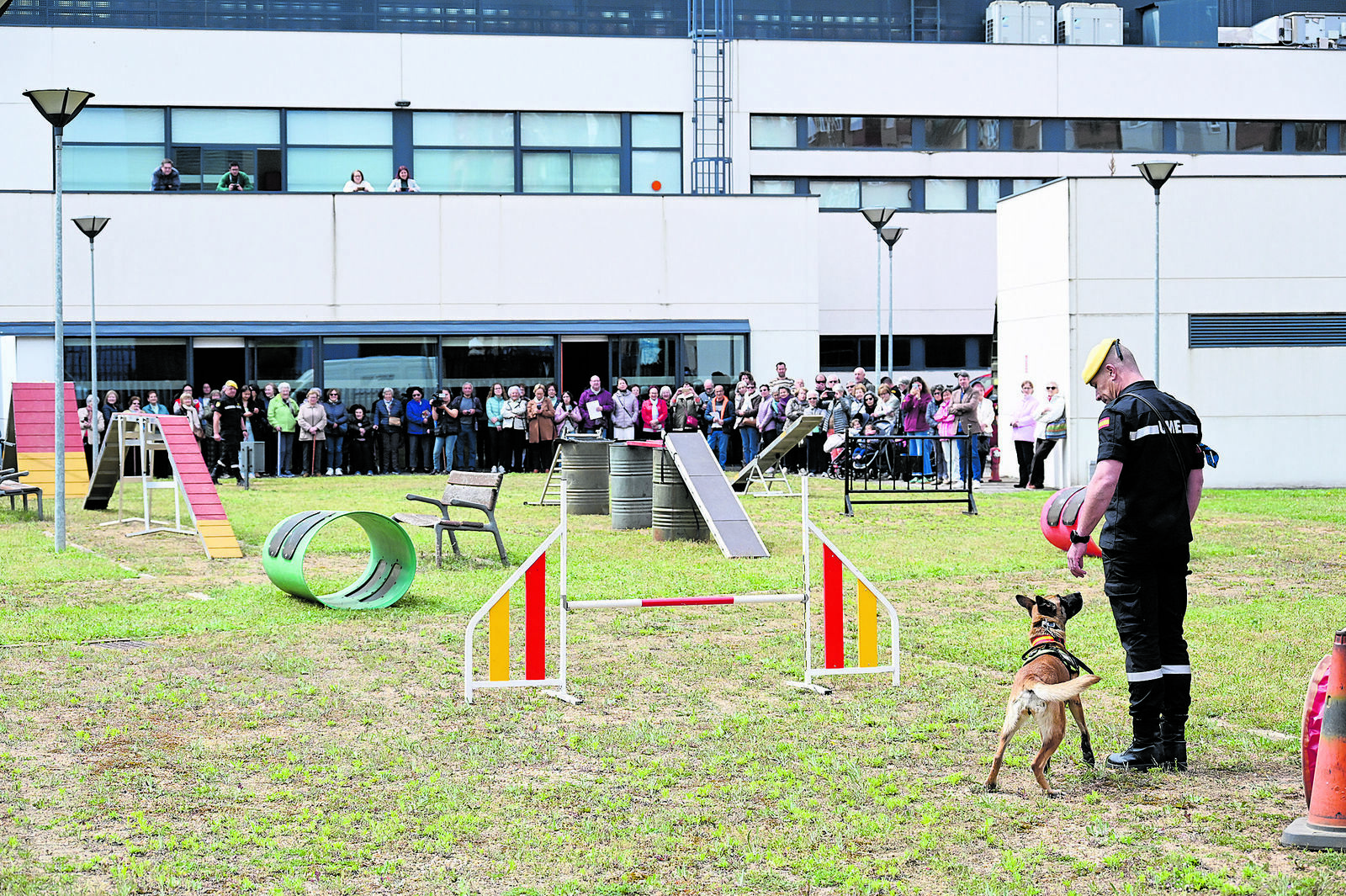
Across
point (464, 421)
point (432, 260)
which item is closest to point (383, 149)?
point (432, 260)

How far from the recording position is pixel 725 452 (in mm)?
28641

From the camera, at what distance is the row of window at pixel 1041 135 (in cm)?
3675

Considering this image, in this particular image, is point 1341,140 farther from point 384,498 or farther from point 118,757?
point 118,757

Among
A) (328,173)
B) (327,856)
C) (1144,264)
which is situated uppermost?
(328,173)

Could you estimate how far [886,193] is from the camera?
1463 inches

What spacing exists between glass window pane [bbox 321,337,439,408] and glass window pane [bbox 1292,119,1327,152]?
913 inches

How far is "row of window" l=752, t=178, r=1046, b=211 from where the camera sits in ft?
121

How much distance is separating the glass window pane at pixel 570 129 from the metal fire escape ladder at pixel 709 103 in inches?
76.5

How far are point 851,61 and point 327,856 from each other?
33560 millimetres

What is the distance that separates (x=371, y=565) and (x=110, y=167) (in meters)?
24.2

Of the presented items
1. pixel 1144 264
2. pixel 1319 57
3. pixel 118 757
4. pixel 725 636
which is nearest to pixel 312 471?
pixel 1144 264

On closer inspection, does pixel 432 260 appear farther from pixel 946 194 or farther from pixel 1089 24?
pixel 1089 24

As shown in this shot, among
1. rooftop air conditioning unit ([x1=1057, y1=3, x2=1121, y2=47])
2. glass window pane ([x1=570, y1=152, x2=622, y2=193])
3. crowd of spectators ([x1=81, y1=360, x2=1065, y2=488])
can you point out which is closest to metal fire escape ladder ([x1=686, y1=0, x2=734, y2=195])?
glass window pane ([x1=570, y1=152, x2=622, y2=193])

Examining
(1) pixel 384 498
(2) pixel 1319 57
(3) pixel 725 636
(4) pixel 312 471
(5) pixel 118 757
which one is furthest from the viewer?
(2) pixel 1319 57
